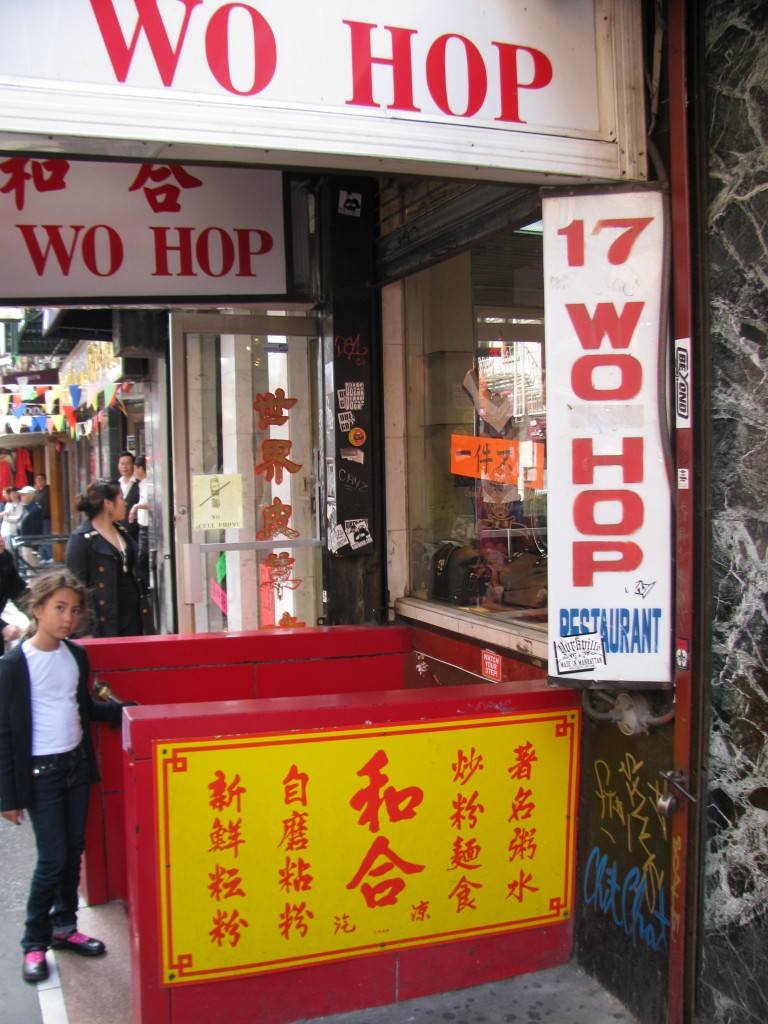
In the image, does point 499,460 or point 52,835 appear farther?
point 499,460

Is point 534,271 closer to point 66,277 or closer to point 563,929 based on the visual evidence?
point 66,277

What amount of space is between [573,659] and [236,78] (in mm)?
2009

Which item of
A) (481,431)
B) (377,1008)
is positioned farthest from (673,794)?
(481,431)

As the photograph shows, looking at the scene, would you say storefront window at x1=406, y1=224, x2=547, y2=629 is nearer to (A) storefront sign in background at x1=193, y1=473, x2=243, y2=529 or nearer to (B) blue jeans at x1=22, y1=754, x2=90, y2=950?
(A) storefront sign in background at x1=193, y1=473, x2=243, y2=529

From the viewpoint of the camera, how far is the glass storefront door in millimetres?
5711

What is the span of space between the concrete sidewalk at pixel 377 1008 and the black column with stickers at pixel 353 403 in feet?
7.28

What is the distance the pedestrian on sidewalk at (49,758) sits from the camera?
3.46 metres

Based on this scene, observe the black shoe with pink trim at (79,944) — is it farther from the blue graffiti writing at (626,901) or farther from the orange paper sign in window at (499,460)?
the orange paper sign in window at (499,460)

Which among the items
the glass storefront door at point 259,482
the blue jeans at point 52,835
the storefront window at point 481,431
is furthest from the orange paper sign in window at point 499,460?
the blue jeans at point 52,835

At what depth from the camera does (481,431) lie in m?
4.70

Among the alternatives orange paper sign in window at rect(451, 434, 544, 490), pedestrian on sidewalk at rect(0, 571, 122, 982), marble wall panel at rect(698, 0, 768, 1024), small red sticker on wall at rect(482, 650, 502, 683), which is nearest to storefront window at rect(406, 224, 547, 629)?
orange paper sign in window at rect(451, 434, 544, 490)

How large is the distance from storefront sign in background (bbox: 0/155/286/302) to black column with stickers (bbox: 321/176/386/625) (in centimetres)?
35

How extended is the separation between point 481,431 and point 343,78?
2264 millimetres

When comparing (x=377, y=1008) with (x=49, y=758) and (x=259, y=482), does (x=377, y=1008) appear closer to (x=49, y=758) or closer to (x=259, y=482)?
(x=49, y=758)
